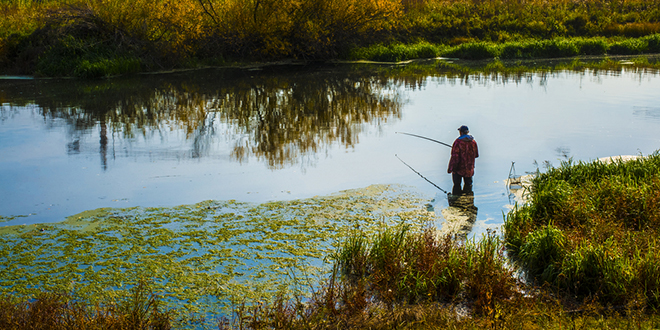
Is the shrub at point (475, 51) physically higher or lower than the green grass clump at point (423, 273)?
higher

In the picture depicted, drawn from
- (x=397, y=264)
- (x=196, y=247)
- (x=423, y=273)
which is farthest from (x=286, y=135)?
(x=423, y=273)

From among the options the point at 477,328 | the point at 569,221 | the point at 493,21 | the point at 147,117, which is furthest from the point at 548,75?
the point at 477,328

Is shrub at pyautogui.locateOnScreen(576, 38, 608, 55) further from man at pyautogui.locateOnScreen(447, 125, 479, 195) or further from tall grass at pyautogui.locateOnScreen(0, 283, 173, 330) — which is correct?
tall grass at pyautogui.locateOnScreen(0, 283, 173, 330)

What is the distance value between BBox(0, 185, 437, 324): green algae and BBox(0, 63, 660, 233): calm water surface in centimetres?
64

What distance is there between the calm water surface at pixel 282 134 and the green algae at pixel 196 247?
64 centimetres

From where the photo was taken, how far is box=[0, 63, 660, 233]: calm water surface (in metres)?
9.38

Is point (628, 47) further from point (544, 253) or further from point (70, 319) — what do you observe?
point (70, 319)

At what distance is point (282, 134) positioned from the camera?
13.5 m

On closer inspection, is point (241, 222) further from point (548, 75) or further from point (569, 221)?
point (548, 75)

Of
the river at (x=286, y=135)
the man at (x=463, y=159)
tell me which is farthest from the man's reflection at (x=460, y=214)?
the man at (x=463, y=159)

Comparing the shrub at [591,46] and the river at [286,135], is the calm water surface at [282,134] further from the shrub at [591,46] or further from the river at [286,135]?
the shrub at [591,46]

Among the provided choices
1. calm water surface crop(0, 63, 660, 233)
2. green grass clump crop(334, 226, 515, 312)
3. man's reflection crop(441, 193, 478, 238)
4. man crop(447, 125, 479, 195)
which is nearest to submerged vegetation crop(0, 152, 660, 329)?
green grass clump crop(334, 226, 515, 312)

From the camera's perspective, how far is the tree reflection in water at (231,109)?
12.9m

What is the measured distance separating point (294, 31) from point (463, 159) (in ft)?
76.2
